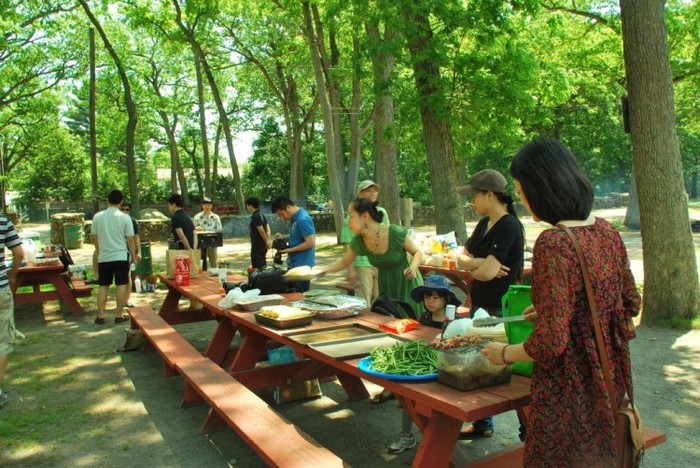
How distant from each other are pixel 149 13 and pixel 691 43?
16107mm

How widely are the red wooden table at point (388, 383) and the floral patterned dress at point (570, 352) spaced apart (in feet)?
1.29

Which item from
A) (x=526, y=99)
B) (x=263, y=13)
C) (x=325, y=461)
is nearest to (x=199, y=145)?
(x=263, y=13)

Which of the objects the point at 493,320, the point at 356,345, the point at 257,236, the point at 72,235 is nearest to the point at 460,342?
the point at 493,320

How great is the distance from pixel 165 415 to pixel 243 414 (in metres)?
1.68

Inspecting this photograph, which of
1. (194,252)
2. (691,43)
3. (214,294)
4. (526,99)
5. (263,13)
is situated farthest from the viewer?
(263,13)

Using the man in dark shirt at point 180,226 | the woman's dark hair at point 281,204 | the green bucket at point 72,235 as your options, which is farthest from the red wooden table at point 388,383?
the green bucket at point 72,235

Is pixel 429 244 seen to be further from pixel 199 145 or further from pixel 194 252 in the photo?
pixel 199 145

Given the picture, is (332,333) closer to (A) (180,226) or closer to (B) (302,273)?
(B) (302,273)

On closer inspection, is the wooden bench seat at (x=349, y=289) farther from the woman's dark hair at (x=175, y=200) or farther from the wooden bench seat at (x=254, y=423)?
the woman's dark hair at (x=175, y=200)

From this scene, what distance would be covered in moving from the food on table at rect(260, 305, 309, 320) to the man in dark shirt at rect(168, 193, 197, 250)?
21.4 feet

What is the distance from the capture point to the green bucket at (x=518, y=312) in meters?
2.59

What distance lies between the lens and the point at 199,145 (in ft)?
147

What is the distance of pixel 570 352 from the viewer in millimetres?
2033

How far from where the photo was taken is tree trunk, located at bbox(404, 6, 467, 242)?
977 centimetres
